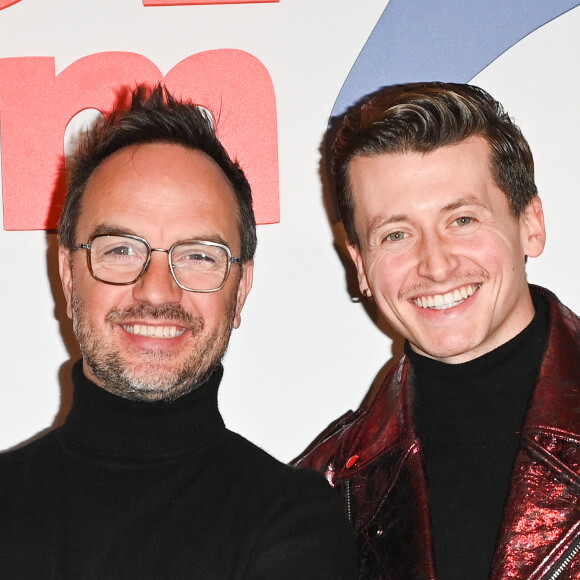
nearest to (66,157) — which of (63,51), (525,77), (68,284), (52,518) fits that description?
(63,51)

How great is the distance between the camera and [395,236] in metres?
2.15

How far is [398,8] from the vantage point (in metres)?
Answer: 2.70

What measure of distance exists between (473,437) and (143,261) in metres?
0.88

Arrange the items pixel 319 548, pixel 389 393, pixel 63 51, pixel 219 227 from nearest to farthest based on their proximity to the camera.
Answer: pixel 319 548, pixel 219 227, pixel 389 393, pixel 63 51

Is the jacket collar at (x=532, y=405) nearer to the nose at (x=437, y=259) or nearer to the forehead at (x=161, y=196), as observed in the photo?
the nose at (x=437, y=259)

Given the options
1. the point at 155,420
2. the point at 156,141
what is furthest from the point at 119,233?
the point at 155,420

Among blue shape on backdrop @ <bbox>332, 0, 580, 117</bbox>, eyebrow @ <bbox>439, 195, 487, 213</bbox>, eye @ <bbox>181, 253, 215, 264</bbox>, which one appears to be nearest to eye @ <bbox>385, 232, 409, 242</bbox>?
eyebrow @ <bbox>439, 195, 487, 213</bbox>

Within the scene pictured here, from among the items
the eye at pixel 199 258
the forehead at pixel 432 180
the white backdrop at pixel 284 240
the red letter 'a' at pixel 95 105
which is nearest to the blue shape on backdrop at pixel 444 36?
the white backdrop at pixel 284 240

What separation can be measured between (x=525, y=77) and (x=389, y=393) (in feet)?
3.74

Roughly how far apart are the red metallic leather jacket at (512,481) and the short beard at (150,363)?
0.48m

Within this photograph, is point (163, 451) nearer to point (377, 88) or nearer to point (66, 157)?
point (66, 157)

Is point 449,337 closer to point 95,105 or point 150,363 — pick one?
point 150,363

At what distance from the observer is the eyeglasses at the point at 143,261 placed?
80.1 inches

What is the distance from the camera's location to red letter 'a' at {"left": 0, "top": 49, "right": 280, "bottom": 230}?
8.73 feet
